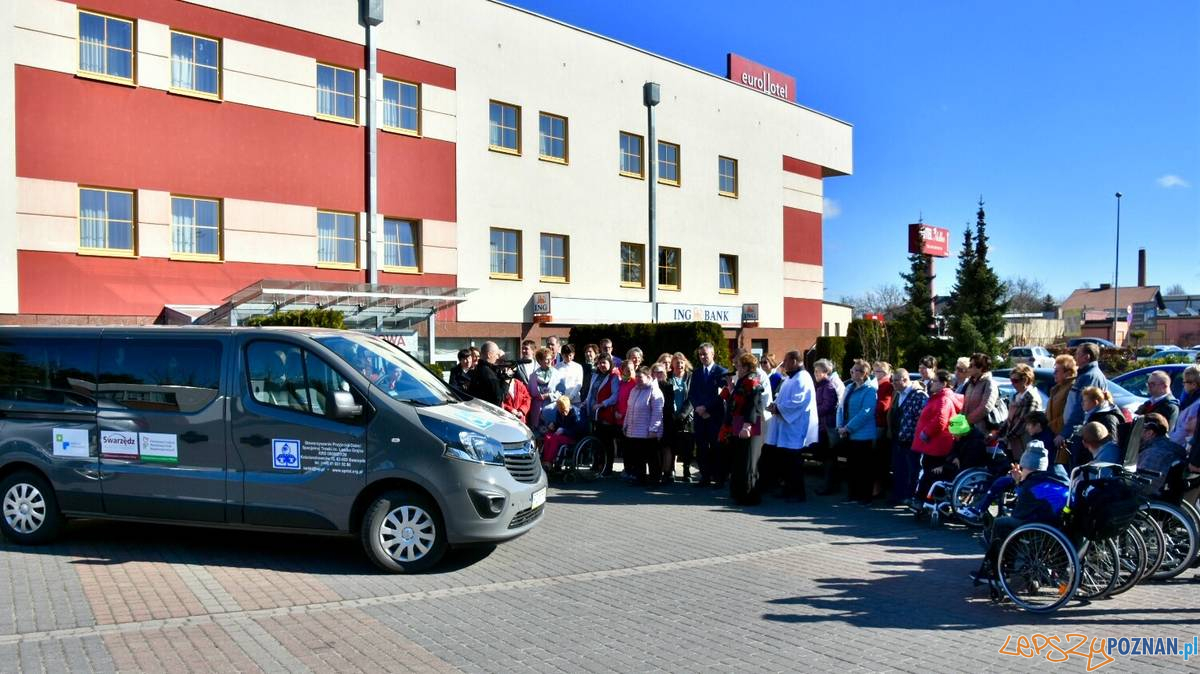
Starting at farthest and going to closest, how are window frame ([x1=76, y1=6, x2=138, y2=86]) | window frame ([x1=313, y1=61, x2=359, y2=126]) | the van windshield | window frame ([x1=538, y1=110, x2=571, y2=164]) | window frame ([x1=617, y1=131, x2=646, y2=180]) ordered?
1. window frame ([x1=617, y1=131, x2=646, y2=180])
2. window frame ([x1=538, y1=110, x2=571, y2=164])
3. window frame ([x1=313, y1=61, x2=359, y2=126])
4. window frame ([x1=76, y1=6, x2=138, y2=86])
5. the van windshield

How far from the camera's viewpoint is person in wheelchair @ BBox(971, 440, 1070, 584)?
6734mm

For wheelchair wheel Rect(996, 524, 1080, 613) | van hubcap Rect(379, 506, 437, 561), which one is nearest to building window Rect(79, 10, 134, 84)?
van hubcap Rect(379, 506, 437, 561)

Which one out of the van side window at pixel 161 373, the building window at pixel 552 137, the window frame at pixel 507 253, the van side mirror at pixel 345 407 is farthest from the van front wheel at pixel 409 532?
the building window at pixel 552 137

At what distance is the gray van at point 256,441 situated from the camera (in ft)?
25.0

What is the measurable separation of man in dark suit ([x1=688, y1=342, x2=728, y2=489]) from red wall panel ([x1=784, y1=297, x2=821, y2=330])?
22.9m

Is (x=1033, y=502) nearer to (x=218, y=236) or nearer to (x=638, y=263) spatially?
(x=218, y=236)

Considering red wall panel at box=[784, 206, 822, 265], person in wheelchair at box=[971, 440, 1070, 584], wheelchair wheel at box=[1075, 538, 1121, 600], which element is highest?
red wall panel at box=[784, 206, 822, 265]

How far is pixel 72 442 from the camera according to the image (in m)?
8.31

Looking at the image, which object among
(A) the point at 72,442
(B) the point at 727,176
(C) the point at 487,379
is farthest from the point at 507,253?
(A) the point at 72,442

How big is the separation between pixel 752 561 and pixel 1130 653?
3219 mm

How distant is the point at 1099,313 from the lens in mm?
101688

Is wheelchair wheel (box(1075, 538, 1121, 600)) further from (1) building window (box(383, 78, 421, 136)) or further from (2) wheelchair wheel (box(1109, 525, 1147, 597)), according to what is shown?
(1) building window (box(383, 78, 421, 136))

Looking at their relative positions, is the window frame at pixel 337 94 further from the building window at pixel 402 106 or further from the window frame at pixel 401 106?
the building window at pixel 402 106

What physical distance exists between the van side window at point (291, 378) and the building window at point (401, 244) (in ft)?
49.9
